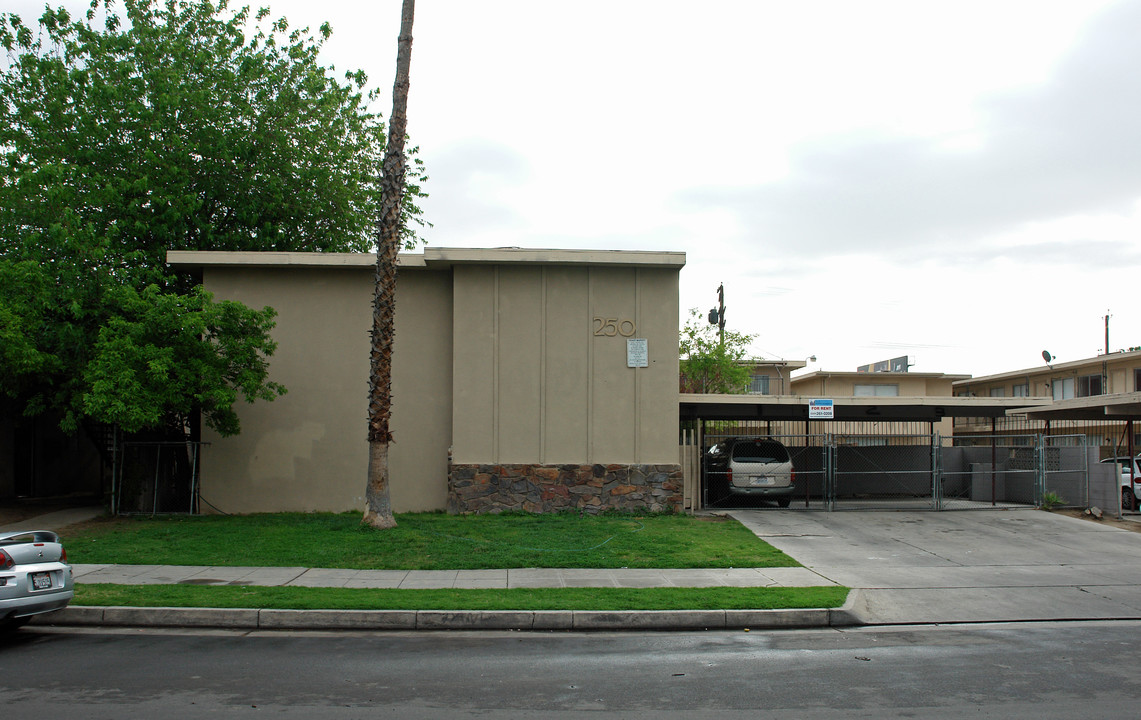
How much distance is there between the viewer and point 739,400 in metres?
18.5

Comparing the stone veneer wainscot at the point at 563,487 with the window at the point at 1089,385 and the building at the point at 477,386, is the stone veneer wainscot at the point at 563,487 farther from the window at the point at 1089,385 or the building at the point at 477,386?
the window at the point at 1089,385

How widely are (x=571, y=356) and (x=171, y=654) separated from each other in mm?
11258

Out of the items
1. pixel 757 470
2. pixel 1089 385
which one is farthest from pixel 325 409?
pixel 1089 385

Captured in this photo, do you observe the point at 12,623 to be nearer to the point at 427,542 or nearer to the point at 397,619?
the point at 397,619

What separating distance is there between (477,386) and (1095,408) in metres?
14.4

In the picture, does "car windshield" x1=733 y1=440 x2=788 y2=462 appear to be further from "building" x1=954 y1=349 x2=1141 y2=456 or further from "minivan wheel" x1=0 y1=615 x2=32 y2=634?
"minivan wheel" x1=0 y1=615 x2=32 y2=634

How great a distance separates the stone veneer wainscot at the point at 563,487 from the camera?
57.6 ft

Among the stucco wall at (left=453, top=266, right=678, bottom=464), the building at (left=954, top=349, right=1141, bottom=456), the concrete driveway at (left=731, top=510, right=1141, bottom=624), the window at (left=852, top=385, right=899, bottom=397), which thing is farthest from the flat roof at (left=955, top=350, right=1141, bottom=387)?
the stucco wall at (left=453, top=266, right=678, bottom=464)

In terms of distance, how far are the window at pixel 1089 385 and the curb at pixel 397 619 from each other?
117 feet

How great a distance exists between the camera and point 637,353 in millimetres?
18016

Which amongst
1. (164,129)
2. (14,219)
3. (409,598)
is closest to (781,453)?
(409,598)

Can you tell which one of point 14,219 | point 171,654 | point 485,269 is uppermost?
point 14,219

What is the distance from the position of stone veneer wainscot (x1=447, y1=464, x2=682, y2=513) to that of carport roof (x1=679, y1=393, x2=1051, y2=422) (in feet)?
6.61

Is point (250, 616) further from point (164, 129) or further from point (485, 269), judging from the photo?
point (164, 129)
